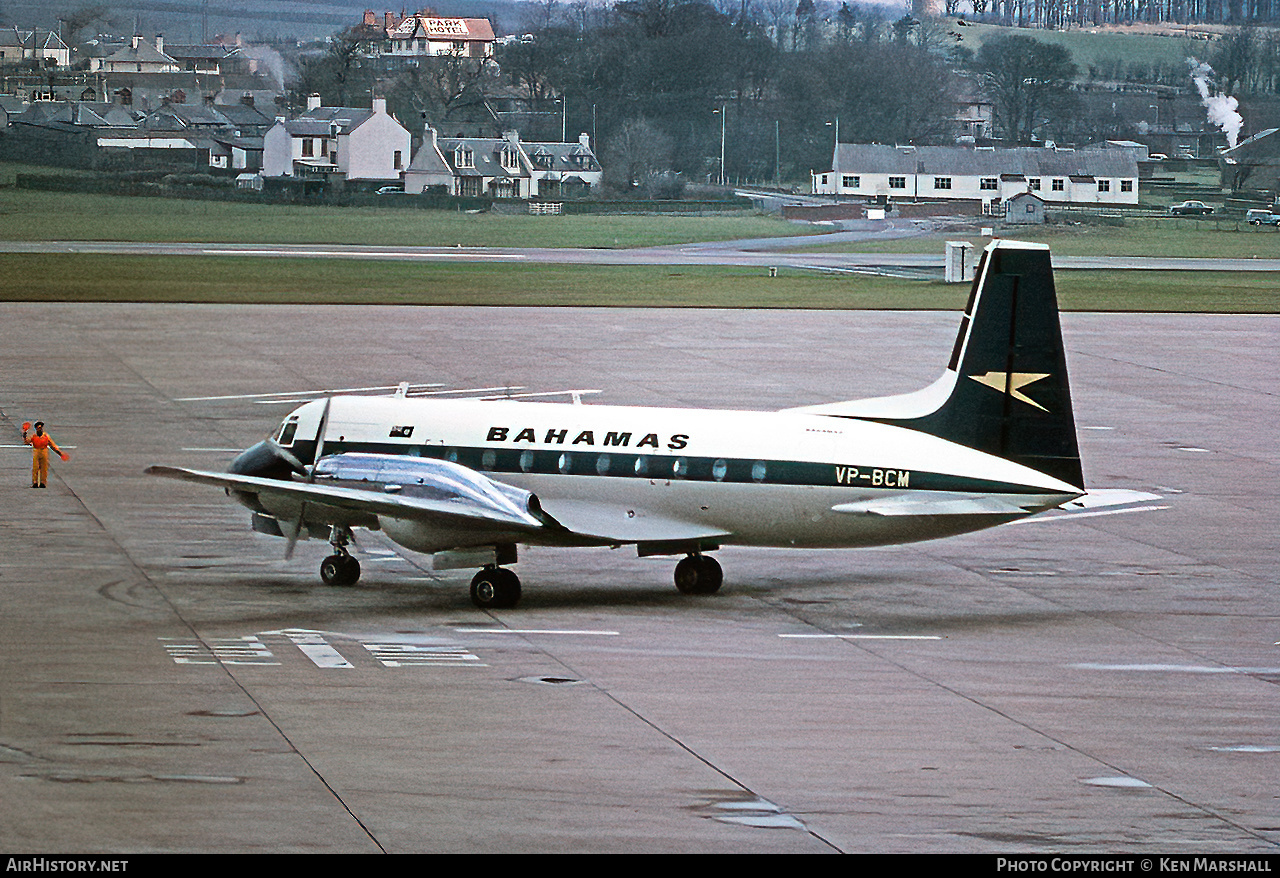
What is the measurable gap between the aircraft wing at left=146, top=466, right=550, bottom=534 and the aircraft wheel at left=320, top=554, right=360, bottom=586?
220cm

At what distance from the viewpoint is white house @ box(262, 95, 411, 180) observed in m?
178

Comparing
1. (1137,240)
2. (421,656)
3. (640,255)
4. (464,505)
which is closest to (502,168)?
(640,255)

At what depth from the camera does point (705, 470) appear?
33.3 m

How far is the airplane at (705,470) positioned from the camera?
107 ft

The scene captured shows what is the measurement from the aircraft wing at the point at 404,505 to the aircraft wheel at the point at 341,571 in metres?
2.20

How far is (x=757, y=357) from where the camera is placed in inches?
2975

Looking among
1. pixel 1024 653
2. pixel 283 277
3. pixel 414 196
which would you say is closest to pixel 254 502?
pixel 1024 653

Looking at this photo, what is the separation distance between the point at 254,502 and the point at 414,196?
135 metres

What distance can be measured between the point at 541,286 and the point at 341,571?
7504cm

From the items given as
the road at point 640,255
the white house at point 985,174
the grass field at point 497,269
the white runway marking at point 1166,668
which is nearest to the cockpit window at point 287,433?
the white runway marking at point 1166,668

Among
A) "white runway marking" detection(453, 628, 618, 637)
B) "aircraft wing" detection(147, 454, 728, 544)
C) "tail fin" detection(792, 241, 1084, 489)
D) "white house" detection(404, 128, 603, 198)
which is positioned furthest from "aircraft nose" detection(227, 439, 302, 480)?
"white house" detection(404, 128, 603, 198)

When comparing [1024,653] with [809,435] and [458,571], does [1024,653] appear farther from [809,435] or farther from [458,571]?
[458,571]

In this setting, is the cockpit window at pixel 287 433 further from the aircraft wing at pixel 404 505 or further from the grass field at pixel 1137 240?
the grass field at pixel 1137 240

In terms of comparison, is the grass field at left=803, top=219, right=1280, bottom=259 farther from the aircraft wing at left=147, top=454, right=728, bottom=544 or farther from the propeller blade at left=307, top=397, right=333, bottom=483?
the aircraft wing at left=147, top=454, right=728, bottom=544
